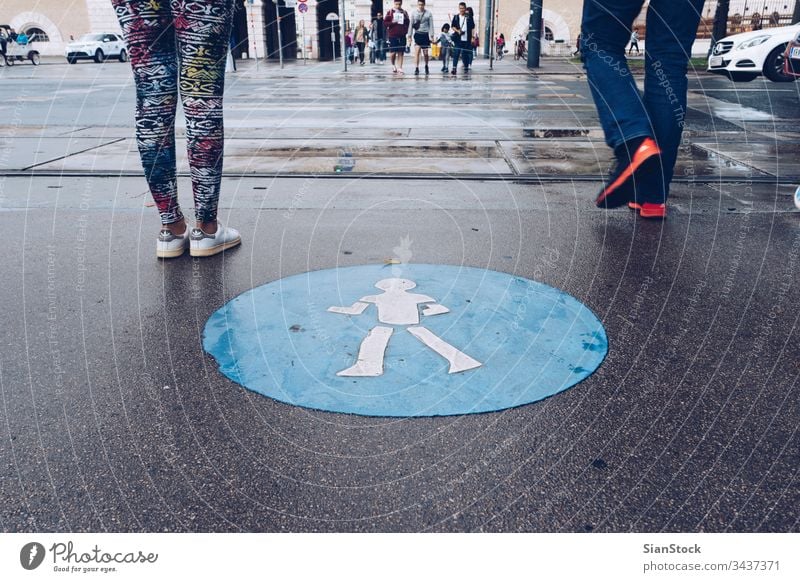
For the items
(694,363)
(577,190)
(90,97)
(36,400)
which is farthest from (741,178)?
(90,97)

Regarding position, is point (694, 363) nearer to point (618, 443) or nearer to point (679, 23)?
point (618, 443)

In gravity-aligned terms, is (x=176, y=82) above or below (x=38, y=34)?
above

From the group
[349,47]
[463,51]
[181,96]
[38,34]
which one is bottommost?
[349,47]

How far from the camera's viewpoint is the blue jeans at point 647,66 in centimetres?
308

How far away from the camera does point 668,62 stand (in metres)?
3.43

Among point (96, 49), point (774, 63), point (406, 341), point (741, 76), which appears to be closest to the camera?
point (406, 341)

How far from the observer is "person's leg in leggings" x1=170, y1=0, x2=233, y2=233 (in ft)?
9.40

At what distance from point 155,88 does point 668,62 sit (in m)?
2.54

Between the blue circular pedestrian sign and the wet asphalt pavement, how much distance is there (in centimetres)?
8

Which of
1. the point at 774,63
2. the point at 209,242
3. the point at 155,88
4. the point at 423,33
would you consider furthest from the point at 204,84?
the point at 423,33

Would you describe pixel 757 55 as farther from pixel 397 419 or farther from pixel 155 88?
pixel 397 419

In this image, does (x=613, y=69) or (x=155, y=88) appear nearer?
(x=155, y=88)

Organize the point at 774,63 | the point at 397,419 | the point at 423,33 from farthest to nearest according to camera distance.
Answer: the point at 423,33, the point at 774,63, the point at 397,419

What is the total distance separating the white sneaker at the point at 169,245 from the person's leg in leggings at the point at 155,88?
45 mm
